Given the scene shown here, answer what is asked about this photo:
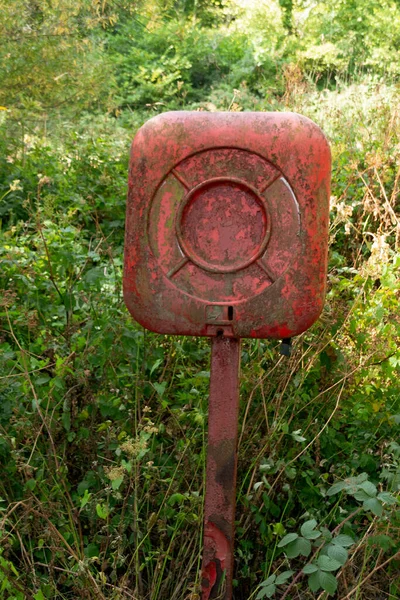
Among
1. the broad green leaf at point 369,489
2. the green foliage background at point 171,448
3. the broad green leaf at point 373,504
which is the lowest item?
the green foliage background at point 171,448

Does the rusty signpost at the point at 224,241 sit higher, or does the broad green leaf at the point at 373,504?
the rusty signpost at the point at 224,241

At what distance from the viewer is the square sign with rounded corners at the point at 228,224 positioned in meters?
2.15

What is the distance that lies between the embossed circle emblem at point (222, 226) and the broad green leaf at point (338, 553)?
31.3 inches

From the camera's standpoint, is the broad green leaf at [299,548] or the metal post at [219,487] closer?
the broad green leaf at [299,548]

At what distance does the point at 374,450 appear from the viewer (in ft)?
10.2

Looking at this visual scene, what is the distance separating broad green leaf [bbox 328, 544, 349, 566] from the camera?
2.12 m

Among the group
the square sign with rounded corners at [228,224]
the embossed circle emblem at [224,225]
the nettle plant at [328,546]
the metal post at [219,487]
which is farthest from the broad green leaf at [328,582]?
the embossed circle emblem at [224,225]

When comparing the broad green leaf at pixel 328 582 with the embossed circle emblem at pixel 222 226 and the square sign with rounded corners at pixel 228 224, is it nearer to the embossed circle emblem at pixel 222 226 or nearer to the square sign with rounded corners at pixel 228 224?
the square sign with rounded corners at pixel 228 224

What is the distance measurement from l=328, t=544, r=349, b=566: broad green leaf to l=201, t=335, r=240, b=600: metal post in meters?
0.30

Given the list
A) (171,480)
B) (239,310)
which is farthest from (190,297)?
(171,480)

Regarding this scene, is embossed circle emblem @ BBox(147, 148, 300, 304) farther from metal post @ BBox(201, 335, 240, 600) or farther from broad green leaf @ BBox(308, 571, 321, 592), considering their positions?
broad green leaf @ BBox(308, 571, 321, 592)

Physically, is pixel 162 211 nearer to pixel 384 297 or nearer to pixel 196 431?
pixel 196 431

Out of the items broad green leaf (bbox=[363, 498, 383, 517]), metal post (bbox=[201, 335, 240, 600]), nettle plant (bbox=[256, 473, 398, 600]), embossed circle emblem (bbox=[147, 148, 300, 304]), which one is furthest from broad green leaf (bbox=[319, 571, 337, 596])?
embossed circle emblem (bbox=[147, 148, 300, 304])

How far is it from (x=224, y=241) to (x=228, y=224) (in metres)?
0.05
